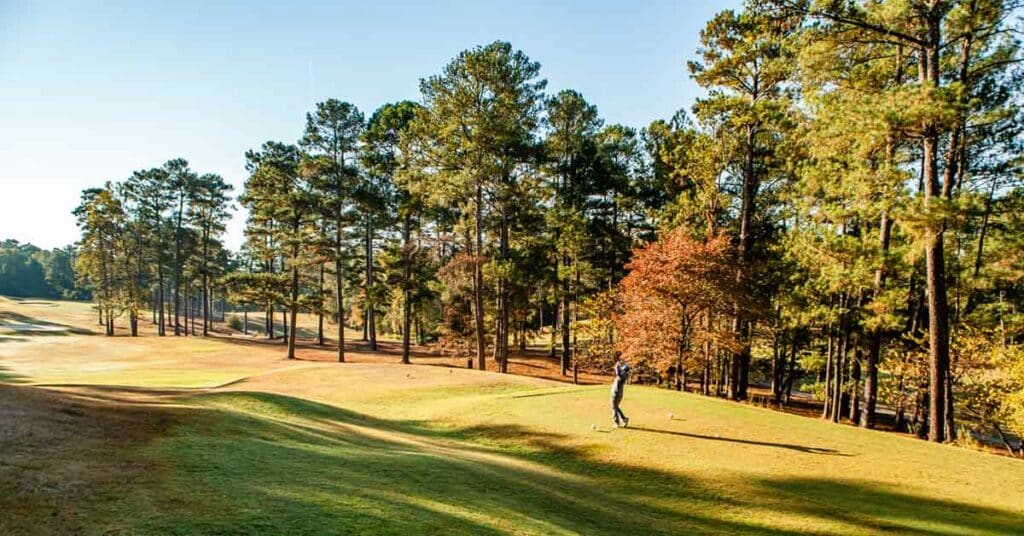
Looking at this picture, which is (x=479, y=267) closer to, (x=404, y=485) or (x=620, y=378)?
(x=620, y=378)

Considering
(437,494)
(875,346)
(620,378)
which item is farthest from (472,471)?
(875,346)

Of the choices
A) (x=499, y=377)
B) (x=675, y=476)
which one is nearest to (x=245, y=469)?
(x=675, y=476)

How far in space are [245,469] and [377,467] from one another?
7.08ft

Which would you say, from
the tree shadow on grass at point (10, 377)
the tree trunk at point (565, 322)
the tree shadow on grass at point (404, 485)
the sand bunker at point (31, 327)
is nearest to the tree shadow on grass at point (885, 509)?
the tree shadow on grass at point (404, 485)

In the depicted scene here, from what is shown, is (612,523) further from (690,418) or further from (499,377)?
(499,377)

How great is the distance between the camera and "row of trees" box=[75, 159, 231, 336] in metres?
50.5

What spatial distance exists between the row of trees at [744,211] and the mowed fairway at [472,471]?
6.56m

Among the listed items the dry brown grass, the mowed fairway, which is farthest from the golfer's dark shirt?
the dry brown grass

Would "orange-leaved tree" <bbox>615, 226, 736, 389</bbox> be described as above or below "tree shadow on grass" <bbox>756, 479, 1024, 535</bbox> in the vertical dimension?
above

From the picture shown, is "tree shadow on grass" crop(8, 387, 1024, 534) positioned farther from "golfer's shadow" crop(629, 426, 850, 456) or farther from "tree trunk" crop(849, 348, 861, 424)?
"tree trunk" crop(849, 348, 861, 424)

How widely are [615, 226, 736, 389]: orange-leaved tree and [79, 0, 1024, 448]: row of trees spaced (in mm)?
102

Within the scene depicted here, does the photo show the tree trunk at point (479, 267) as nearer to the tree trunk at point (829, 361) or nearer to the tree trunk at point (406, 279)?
the tree trunk at point (406, 279)

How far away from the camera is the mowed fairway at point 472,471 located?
536 centimetres

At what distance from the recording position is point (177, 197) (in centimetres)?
5138
